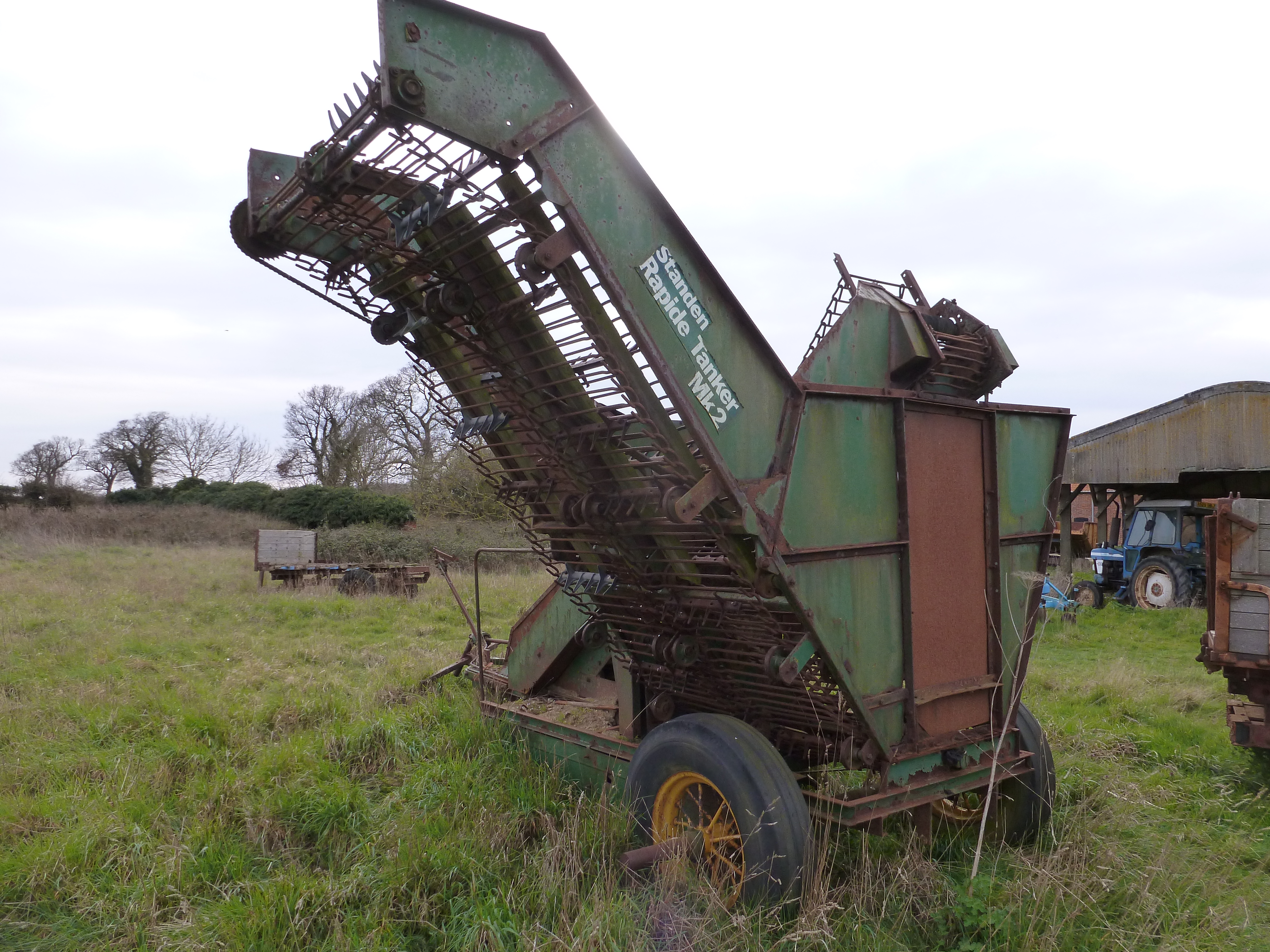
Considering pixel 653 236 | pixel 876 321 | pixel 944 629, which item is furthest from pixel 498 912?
pixel 876 321

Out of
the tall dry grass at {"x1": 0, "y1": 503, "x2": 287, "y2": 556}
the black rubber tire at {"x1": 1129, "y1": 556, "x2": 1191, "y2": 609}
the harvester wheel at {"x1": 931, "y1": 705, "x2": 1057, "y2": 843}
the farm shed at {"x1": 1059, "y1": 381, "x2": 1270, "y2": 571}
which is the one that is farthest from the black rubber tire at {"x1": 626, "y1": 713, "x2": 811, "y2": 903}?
the tall dry grass at {"x1": 0, "y1": 503, "x2": 287, "y2": 556}

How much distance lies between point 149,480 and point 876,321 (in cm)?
4244

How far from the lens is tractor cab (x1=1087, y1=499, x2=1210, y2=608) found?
1466cm

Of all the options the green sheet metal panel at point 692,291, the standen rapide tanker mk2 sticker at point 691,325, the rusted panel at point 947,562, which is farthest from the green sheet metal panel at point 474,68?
the rusted panel at point 947,562

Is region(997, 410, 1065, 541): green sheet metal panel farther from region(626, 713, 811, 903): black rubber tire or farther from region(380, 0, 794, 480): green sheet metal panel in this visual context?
region(626, 713, 811, 903): black rubber tire

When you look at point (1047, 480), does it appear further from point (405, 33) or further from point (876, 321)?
point (405, 33)

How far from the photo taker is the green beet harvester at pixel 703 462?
10.1ft

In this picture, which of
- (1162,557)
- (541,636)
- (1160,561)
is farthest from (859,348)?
(1162,557)

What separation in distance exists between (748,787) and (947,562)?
1517mm

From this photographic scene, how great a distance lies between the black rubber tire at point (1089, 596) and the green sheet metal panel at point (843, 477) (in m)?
13.6

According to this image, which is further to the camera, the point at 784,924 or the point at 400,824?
the point at 400,824

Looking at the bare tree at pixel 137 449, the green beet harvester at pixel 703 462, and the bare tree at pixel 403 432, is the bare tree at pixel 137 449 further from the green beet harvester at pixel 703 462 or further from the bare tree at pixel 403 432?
the green beet harvester at pixel 703 462

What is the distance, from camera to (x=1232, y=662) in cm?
559

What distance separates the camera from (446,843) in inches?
155
